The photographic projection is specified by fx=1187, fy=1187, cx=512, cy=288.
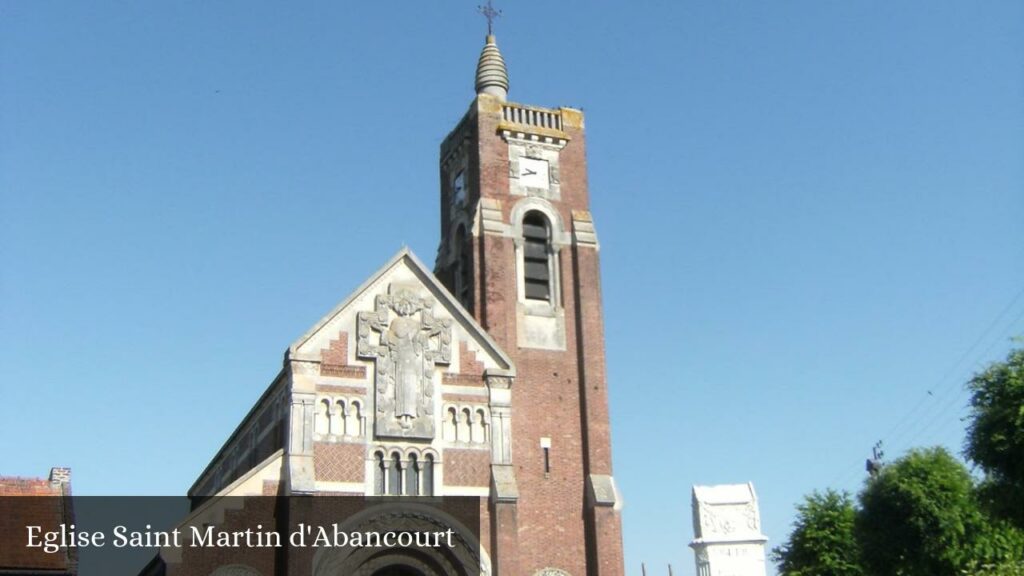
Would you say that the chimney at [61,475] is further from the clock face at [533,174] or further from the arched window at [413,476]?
the clock face at [533,174]

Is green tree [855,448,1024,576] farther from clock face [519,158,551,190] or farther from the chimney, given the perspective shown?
the chimney

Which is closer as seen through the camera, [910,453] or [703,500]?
[703,500]

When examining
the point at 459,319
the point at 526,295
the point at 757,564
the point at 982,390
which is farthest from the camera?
the point at 526,295

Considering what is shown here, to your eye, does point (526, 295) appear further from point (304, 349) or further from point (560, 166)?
point (304, 349)

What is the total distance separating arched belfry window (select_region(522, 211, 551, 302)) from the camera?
41812 millimetres

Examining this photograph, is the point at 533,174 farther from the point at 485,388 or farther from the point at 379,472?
the point at 379,472

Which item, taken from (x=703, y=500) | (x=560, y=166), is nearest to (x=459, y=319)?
(x=560, y=166)

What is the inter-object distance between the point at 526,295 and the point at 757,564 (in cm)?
1493

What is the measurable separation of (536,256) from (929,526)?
1572 cm

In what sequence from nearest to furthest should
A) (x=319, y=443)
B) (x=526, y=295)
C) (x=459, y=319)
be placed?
(x=319, y=443) < (x=459, y=319) < (x=526, y=295)

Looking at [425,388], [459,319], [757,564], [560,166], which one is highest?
[560,166]

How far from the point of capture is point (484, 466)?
36812mm

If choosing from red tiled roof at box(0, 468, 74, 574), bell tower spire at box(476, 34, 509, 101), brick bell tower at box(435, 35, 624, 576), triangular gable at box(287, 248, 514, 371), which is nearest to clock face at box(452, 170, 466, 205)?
brick bell tower at box(435, 35, 624, 576)

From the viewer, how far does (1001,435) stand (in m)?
30.2
